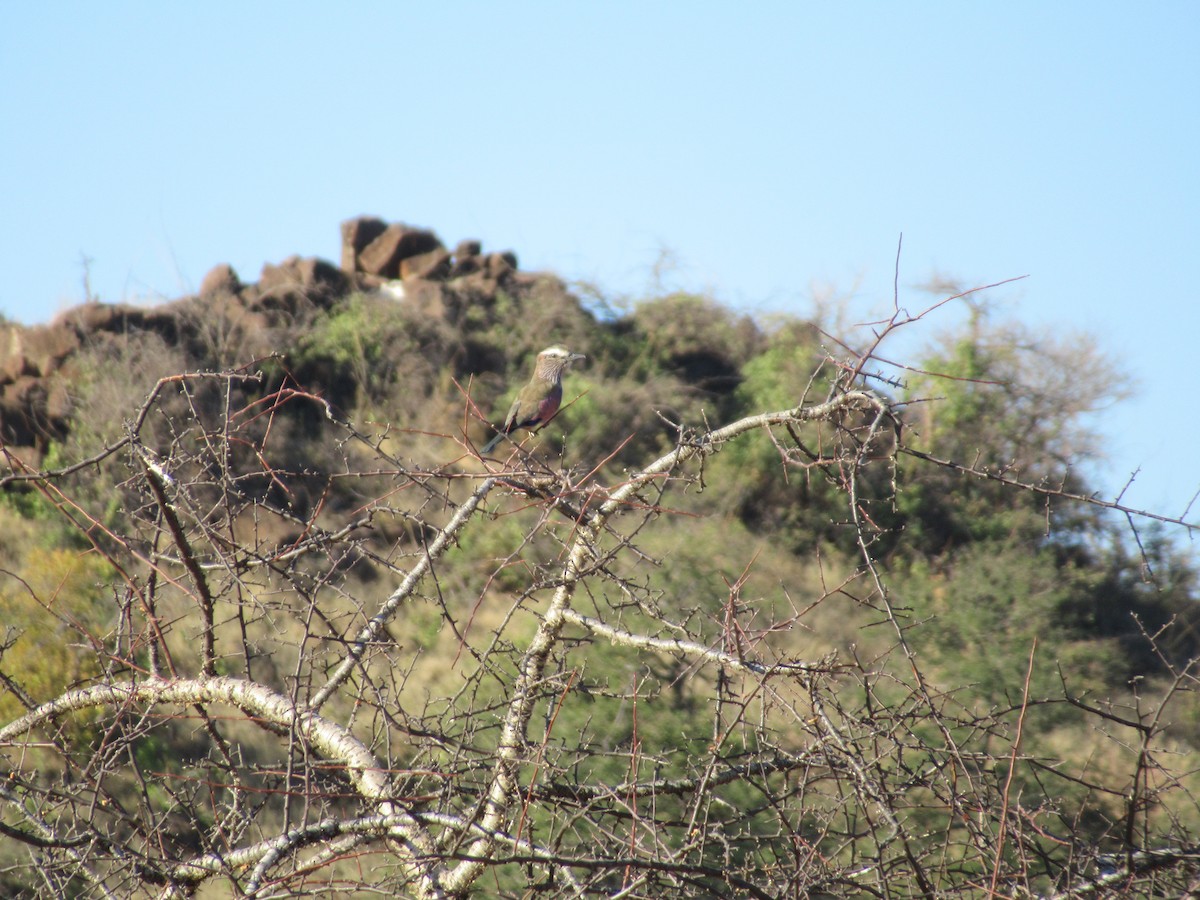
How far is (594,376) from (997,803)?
50.3 feet

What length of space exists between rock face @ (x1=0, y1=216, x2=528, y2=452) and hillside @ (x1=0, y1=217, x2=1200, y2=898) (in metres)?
0.07

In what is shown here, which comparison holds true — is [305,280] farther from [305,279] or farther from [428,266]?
[428,266]

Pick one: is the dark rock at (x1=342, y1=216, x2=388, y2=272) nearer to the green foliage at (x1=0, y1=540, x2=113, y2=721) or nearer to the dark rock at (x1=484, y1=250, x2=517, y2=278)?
the dark rock at (x1=484, y1=250, x2=517, y2=278)

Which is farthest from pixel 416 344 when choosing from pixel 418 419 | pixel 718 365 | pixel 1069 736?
pixel 1069 736

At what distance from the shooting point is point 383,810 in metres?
2.76

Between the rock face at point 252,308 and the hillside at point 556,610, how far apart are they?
7cm

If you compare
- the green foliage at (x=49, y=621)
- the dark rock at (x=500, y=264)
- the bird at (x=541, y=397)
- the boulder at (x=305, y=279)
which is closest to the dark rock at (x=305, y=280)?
the boulder at (x=305, y=279)

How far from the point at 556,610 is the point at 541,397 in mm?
4284

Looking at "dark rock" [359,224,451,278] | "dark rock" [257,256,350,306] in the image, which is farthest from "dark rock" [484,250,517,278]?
"dark rock" [257,256,350,306]

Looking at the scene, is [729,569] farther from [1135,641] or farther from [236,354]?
[236,354]

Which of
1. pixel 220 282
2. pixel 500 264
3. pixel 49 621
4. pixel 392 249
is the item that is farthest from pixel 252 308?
pixel 49 621

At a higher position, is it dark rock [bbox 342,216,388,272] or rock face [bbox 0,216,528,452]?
dark rock [bbox 342,216,388,272]

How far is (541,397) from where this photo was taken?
7.45m

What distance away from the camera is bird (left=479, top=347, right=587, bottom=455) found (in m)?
7.25
